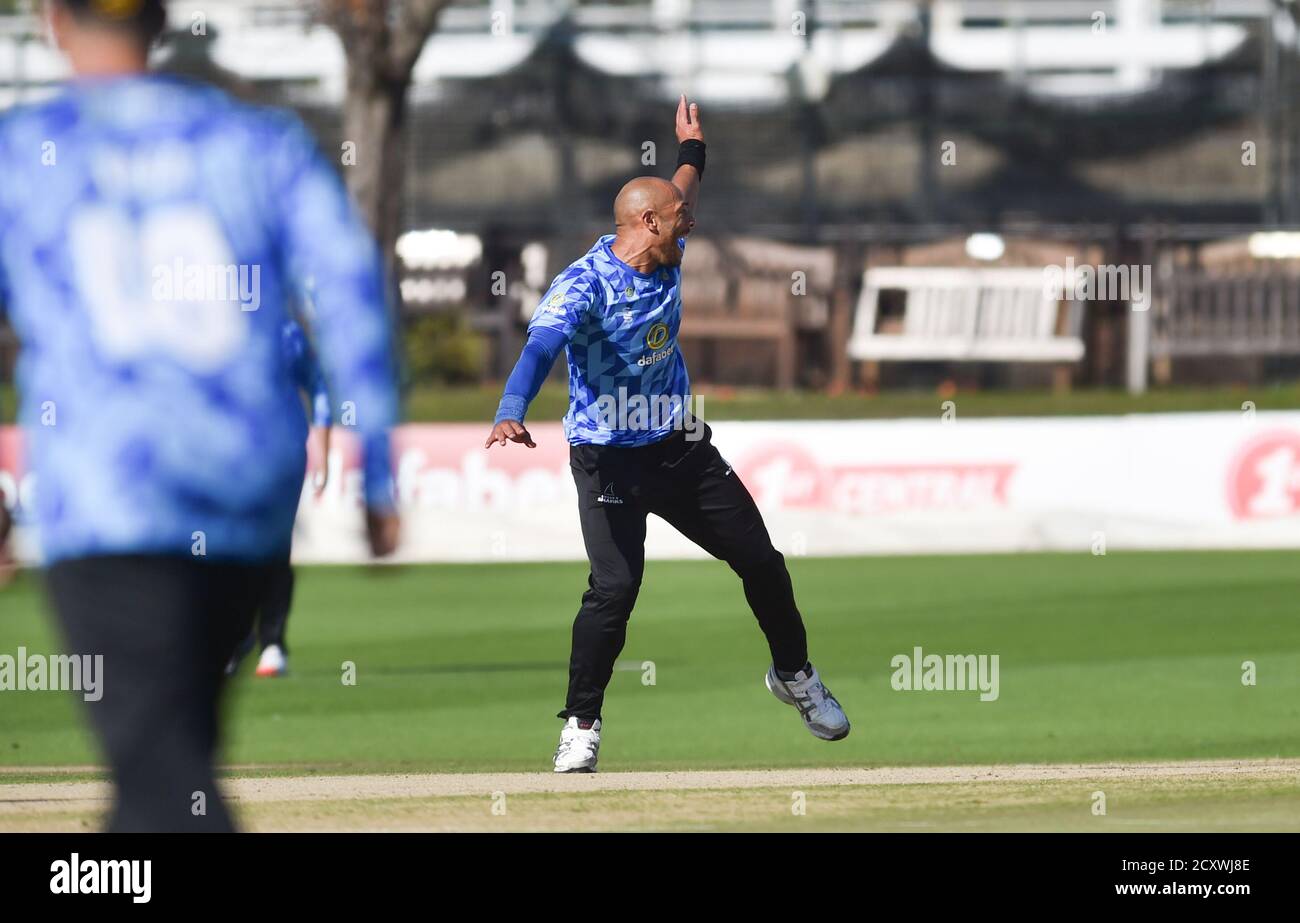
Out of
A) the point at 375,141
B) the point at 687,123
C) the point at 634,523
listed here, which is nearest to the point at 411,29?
the point at 375,141

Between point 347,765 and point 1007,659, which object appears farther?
point 1007,659

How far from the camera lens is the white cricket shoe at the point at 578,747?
8133 mm

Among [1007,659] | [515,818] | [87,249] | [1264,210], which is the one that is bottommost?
[515,818]

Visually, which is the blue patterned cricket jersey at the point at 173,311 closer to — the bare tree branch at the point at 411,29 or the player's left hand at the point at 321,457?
the player's left hand at the point at 321,457

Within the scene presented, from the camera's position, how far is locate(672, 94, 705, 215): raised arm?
796cm

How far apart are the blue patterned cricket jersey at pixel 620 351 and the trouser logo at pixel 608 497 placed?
172mm

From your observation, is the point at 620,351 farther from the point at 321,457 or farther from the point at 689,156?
the point at 321,457

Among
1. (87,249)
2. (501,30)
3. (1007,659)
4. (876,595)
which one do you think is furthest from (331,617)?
(501,30)

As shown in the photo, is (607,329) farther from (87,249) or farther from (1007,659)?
(1007,659)

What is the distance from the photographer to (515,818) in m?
7.09

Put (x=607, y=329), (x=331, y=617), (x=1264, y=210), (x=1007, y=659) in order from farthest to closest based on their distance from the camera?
(x=1264, y=210), (x=331, y=617), (x=1007, y=659), (x=607, y=329)

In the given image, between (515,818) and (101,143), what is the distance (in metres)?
3.41

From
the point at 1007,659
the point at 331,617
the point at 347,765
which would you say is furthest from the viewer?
the point at 331,617

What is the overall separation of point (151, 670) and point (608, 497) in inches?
152
